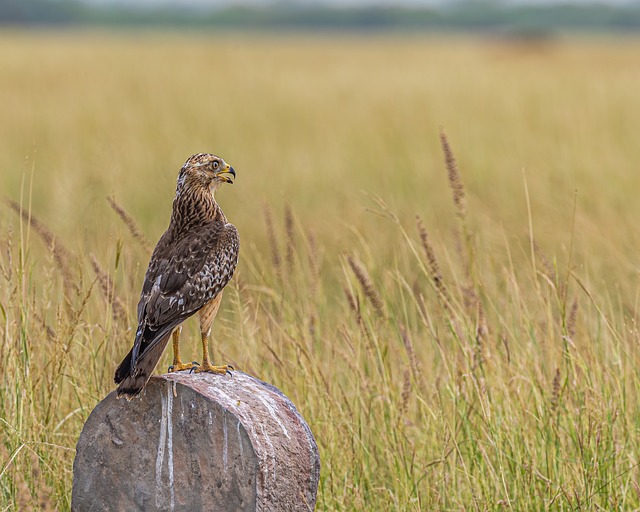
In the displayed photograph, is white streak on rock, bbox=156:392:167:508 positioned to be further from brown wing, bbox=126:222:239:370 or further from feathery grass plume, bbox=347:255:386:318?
feathery grass plume, bbox=347:255:386:318

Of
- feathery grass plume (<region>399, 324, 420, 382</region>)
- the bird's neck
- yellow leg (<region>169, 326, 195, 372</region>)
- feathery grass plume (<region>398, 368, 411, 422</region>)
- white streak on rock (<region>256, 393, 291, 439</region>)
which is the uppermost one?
the bird's neck

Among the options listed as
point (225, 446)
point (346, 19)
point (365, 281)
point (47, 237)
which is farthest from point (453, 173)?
point (346, 19)

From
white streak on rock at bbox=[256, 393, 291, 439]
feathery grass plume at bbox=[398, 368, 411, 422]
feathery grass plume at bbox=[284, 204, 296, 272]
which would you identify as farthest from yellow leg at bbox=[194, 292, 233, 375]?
feathery grass plume at bbox=[284, 204, 296, 272]

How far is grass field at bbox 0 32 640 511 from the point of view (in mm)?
3385

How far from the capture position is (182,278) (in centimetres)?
279

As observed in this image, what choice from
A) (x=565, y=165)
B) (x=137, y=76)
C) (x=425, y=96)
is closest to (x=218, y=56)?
(x=137, y=76)

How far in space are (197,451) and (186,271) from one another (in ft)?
1.63

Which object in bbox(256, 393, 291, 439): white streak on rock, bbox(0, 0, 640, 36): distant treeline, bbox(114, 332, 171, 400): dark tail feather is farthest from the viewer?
bbox(0, 0, 640, 36): distant treeline

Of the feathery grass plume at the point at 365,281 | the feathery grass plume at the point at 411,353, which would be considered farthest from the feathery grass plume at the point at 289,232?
the feathery grass plume at the point at 411,353

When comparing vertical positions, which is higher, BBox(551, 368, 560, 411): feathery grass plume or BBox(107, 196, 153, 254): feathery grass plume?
BBox(107, 196, 153, 254): feathery grass plume

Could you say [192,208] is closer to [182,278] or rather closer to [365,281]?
[182,278]

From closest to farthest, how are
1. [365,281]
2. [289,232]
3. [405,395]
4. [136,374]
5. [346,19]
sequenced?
[136,374] → [365,281] → [405,395] → [289,232] → [346,19]

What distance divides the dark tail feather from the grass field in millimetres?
403

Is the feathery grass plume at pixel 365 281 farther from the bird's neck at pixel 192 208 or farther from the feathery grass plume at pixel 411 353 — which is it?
the bird's neck at pixel 192 208
